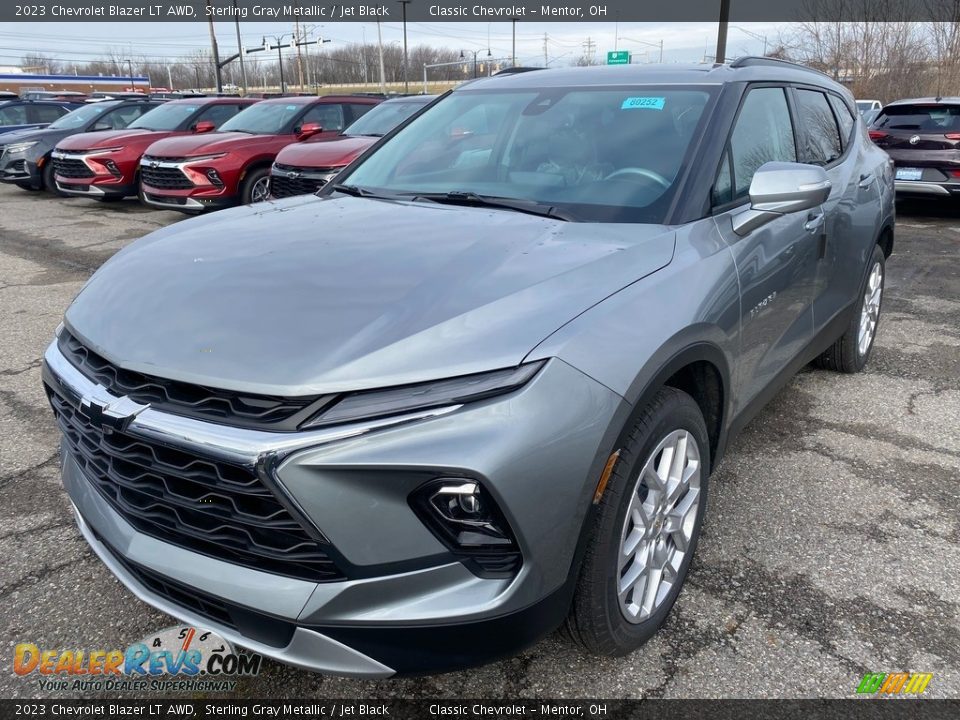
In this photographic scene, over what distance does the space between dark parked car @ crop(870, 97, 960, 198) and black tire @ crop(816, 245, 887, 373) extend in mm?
5917

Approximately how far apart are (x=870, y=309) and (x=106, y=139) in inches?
433

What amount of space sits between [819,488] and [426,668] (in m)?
2.22

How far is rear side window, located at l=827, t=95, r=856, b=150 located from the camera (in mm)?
4105

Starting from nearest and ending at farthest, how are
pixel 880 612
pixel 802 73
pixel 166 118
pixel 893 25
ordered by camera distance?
pixel 880 612, pixel 802 73, pixel 166 118, pixel 893 25

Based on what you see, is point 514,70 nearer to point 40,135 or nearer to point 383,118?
point 383,118

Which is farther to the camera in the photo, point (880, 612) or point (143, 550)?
point (880, 612)

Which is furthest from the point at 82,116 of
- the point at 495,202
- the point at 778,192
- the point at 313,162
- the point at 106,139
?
the point at 778,192

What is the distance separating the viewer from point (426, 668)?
170cm

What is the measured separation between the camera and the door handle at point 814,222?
3.17 metres

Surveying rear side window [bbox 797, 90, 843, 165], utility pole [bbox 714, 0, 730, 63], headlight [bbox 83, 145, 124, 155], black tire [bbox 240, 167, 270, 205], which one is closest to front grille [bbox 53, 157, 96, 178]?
headlight [bbox 83, 145, 124, 155]

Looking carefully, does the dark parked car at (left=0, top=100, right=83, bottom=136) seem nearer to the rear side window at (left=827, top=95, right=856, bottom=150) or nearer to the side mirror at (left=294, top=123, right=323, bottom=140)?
the side mirror at (left=294, top=123, right=323, bottom=140)

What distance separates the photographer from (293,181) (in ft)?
27.7

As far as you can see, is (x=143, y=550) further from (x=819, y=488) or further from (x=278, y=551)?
(x=819, y=488)

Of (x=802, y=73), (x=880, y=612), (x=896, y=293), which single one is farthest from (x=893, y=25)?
(x=880, y=612)
